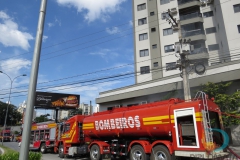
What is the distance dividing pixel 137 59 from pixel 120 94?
10.1 metres

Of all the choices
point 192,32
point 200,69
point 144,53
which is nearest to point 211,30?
point 192,32

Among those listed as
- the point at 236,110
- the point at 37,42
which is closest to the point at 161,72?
the point at 236,110

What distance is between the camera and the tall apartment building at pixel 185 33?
2812cm

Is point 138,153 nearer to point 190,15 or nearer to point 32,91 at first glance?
point 32,91

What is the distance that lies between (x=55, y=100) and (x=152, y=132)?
1132 inches

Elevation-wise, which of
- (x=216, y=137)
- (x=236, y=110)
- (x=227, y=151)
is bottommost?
(x=227, y=151)

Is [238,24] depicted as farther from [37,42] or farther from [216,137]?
[37,42]

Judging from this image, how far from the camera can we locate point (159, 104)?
10609mm

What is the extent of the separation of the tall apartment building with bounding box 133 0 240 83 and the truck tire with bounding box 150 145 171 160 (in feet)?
59.2

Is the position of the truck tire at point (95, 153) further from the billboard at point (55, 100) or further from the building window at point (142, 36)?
the building window at point (142, 36)

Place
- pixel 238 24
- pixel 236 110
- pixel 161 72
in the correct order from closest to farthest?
pixel 236 110 → pixel 238 24 → pixel 161 72

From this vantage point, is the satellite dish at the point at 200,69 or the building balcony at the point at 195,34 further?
the building balcony at the point at 195,34

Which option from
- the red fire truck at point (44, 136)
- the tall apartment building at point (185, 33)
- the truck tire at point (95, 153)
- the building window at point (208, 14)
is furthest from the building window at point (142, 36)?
the truck tire at point (95, 153)

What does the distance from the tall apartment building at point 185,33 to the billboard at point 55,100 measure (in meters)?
12.4
